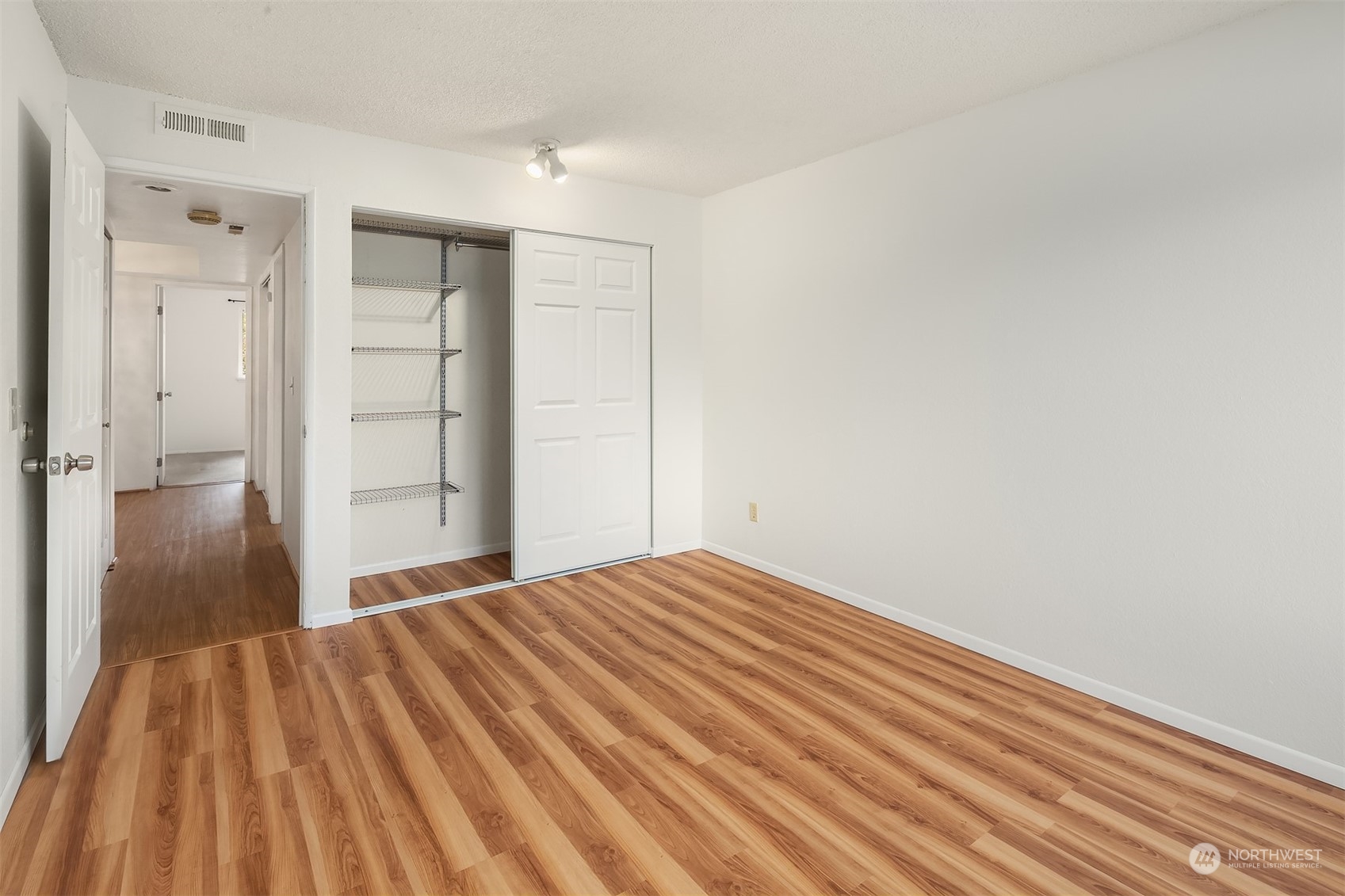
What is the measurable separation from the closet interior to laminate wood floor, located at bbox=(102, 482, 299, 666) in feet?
1.97

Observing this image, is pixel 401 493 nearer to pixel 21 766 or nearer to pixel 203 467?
pixel 21 766

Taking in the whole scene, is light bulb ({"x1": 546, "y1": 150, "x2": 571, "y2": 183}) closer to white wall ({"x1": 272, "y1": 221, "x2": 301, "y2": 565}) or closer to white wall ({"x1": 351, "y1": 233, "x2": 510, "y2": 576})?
white wall ({"x1": 351, "y1": 233, "x2": 510, "y2": 576})

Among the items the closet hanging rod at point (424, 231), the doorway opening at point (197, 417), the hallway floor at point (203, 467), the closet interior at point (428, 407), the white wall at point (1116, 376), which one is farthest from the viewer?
the hallway floor at point (203, 467)

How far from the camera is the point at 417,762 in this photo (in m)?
2.26

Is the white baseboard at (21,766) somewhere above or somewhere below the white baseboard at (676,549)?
Result: below

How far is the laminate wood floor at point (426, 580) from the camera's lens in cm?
392

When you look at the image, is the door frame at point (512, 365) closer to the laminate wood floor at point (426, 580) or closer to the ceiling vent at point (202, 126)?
the laminate wood floor at point (426, 580)

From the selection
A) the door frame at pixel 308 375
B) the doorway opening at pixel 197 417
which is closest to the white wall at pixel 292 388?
the doorway opening at pixel 197 417

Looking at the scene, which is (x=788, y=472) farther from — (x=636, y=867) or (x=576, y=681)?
(x=636, y=867)

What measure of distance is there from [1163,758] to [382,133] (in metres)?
4.17

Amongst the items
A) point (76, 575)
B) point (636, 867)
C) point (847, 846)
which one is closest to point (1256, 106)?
point (847, 846)

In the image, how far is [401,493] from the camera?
14.4ft

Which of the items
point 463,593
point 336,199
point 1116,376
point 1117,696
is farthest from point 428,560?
point 1116,376

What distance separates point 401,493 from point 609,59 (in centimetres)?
285
